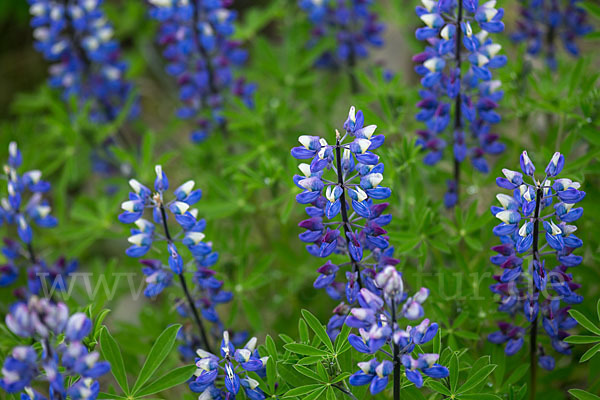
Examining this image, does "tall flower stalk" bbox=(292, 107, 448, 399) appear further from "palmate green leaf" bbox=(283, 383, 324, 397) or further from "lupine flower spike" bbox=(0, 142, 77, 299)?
"lupine flower spike" bbox=(0, 142, 77, 299)

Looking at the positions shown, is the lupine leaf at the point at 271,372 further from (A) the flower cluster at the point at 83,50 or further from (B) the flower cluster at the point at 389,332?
(A) the flower cluster at the point at 83,50

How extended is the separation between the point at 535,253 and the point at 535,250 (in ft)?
0.04

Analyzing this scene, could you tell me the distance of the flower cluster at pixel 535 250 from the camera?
226cm

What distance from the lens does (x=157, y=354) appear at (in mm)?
2500

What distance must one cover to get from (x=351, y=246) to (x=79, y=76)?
2927 millimetres

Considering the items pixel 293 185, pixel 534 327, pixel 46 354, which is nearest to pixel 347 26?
pixel 293 185

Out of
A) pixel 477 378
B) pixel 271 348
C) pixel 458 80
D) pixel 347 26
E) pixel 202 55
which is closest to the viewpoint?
pixel 477 378

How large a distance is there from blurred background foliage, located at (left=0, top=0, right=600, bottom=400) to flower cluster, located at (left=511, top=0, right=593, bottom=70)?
16 centimetres

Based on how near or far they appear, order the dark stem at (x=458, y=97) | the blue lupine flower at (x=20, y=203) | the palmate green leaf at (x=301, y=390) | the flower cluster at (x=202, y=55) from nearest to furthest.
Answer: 1. the palmate green leaf at (x=301, y=390)
2. the dark stem at (x=458, y=97)
3. the blue lupine flower at (x=20, y=203)
4. the flower cluster at (x=202, y=55)

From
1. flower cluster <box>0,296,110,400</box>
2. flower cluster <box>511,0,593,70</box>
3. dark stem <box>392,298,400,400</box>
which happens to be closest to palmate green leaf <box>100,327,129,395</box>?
flower cluster <box>0,296,110,400</box>

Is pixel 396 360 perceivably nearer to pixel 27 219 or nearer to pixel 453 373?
pixel 453 373

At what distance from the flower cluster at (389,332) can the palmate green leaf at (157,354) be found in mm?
839

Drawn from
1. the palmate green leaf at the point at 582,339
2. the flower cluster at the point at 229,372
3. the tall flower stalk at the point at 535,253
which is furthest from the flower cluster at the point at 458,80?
the flower cluster at the point at 229,372

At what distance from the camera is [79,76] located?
4301 millimetres
